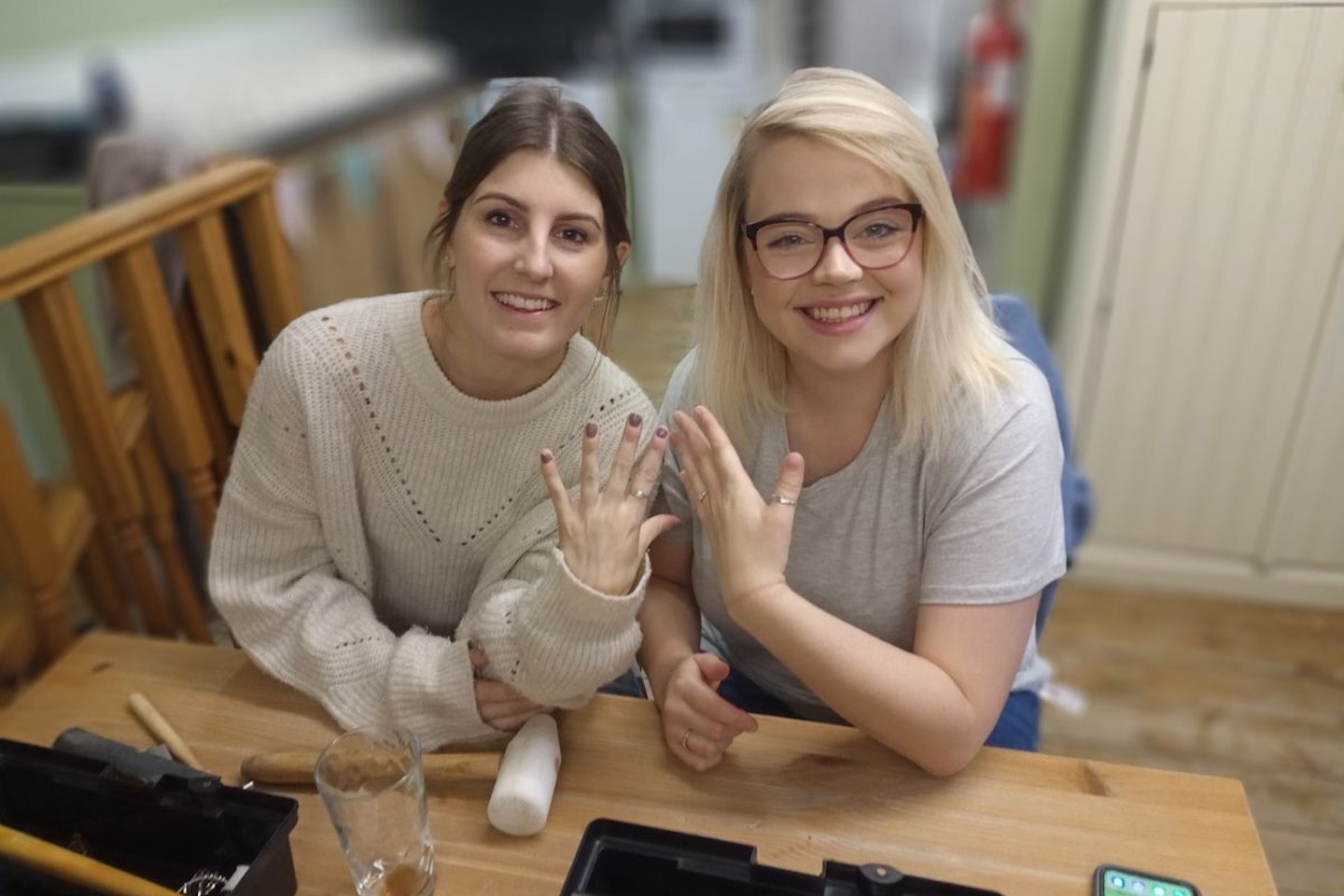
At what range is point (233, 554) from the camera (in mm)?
970

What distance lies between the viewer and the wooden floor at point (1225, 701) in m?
1.32

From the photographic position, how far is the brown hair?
0.79 meters

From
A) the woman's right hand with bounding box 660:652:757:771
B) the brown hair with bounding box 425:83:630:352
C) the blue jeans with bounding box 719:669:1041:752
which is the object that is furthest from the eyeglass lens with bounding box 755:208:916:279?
the blue jeans with bounding box 719:669:1041:752

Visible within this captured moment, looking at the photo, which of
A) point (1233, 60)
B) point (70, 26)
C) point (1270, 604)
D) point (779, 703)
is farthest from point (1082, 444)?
point (70, 26)

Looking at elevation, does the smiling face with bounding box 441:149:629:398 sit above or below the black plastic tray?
above

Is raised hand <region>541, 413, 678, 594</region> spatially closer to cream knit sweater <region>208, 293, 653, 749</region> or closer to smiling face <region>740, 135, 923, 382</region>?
cream knit sweater <region>208, 293, 653, 749</region>

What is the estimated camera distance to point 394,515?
0.96 meters

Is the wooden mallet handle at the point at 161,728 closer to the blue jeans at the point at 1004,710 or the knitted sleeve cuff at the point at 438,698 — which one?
the knitted sleeve cuff at the point at 438,698

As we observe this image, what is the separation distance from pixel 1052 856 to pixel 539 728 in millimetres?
419

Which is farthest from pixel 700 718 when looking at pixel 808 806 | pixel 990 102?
pixel 990 102

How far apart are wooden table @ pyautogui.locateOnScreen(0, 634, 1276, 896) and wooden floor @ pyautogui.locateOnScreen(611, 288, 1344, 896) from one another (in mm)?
573

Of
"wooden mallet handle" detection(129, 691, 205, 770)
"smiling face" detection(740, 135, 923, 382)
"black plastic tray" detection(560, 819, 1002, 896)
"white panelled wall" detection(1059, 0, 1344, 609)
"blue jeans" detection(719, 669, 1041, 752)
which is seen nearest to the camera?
"black plastic tray" detection(560, 819, 1002, 896)

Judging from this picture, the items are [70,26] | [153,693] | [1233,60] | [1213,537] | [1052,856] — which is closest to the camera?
[1052,856]

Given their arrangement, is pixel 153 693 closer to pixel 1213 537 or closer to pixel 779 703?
pixel 779 703
